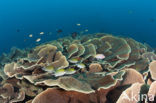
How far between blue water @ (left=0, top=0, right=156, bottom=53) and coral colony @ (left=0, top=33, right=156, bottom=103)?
47362 millimetres

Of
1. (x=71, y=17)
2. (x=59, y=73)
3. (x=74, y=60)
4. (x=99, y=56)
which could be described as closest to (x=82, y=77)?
(x=59, y=73)

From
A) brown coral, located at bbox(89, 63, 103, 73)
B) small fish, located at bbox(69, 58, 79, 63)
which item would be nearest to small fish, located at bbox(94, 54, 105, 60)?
brown coral, located at bbox(89, 63, 103, 73)

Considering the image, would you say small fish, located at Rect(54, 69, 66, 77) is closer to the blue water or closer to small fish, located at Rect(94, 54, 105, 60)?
small fish, located at Rect(94, 54, 105, 60)

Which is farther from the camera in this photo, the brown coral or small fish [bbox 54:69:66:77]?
the brown coral

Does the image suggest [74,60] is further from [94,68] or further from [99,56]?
[99,56]

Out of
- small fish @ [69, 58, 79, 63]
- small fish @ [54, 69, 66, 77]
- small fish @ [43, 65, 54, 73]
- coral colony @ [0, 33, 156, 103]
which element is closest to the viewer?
coral colony @ [0, 33, 156, 103]

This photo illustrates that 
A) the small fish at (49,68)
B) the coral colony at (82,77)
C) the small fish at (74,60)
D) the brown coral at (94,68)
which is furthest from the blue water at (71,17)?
the small fish at (49,68)

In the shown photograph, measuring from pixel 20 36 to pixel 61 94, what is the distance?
56511 millimetres

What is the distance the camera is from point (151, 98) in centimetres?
234

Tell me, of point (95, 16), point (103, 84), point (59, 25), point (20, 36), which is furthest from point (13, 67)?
point (95, 16)

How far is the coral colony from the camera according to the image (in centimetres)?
260

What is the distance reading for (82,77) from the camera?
126 inches

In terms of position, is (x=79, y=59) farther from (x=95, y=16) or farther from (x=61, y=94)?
(x=95, y=16)

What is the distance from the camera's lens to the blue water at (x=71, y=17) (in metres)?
57.0
